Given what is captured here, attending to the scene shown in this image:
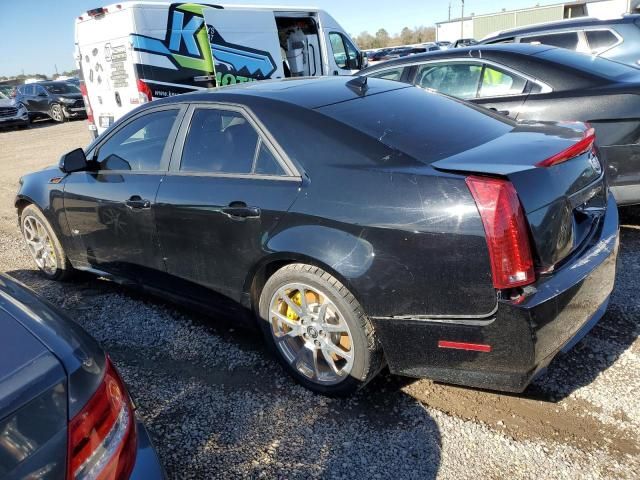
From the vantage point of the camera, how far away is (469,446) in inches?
95.3

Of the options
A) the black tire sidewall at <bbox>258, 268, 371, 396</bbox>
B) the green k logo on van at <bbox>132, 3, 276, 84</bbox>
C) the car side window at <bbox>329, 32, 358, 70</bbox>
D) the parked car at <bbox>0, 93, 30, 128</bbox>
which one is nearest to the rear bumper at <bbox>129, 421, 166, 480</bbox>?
the black tire sidewall at <bbox>258, 268, 371, 396</bbox>

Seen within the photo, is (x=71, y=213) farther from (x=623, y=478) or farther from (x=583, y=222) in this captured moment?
(x=623, y=478)

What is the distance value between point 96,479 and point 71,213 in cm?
319

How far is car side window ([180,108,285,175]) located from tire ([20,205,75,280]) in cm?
191

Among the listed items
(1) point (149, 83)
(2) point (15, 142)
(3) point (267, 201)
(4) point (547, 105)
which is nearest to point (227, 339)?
(3) point (267, 201)

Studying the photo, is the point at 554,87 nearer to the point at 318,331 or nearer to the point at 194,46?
the point at 318,331

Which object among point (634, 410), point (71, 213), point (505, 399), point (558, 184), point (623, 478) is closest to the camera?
point (623, 478)

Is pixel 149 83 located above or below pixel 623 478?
above

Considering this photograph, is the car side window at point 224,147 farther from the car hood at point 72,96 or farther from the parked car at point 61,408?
the car hood at point 72,96

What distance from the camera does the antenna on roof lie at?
10.5 ft

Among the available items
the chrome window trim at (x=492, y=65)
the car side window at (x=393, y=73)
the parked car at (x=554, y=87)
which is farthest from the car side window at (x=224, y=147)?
the car side window at (x=393, y=73)

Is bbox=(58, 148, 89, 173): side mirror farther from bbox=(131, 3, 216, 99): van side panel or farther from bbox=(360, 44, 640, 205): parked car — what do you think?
bbox=(131, 3, 216, 99): van side panel

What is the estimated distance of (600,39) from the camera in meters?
7.98

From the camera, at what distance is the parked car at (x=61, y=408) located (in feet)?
4.16
